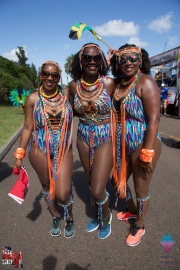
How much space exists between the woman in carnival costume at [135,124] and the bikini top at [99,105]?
3.2 inches

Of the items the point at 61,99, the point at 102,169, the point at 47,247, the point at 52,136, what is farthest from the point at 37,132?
the point at 47,247

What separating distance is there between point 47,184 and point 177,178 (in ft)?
8.70

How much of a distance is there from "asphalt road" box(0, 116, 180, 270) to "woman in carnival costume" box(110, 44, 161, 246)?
19 centimetres

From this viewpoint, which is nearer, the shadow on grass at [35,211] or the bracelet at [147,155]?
the bracelet at [147,155]

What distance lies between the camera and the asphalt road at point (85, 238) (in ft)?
7.08

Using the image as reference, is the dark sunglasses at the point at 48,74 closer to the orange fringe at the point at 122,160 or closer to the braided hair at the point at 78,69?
the braided hair at the point at 78,69

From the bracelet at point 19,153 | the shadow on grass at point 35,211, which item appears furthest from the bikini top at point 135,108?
the shadow on grass at point 35,211

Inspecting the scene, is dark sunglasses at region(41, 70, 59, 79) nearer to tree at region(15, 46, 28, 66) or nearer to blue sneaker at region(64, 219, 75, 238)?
blue sneaker at region(64, 219, 75, 238)

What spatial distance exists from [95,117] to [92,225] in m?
1.36

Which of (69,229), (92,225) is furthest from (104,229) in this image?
(69,229)

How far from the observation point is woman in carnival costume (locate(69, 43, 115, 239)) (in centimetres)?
233

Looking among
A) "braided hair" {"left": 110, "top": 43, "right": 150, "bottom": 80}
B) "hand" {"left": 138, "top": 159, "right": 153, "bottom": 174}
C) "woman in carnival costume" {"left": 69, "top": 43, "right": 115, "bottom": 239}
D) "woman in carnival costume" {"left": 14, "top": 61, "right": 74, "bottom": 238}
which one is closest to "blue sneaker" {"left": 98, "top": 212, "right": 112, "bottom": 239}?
"woman in carnival costume" {"left": 69, "top": 43, "right": 115, "bottom": 239}

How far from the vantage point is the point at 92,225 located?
270 cm

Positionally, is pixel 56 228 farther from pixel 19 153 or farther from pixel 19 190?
pixel 19 153
